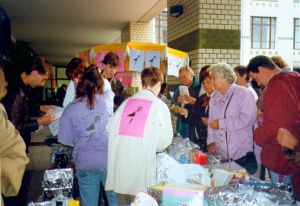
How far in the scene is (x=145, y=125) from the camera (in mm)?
2834

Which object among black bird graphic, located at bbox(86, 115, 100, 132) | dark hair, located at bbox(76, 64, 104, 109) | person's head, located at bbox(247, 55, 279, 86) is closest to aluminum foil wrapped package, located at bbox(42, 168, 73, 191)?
black bird graphic, located at bbox(86, 115, 100, 132)

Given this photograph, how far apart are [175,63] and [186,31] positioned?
38.3 inches

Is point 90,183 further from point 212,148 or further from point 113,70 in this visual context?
point 113,70

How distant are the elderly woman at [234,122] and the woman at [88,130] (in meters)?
1.12

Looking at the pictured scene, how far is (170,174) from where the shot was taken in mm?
2533

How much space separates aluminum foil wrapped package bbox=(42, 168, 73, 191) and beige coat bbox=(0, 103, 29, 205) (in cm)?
138

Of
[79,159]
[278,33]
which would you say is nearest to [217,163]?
[79,159]

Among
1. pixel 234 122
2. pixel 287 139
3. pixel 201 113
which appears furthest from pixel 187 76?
pixel 287 139

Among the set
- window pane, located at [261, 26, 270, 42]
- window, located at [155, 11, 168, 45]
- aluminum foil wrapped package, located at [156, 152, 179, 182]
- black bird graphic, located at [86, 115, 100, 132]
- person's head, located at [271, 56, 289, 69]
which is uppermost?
window pane, located at [261, 26, 270, 42]

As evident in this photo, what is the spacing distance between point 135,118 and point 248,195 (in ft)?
4.03

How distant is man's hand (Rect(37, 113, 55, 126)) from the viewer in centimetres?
348

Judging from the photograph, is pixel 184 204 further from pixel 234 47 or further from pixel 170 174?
pixel 234 47

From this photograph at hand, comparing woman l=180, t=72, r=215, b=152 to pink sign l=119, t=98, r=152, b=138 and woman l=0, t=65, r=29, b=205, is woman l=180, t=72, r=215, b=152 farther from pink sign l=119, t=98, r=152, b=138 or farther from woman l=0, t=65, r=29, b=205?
woman l=0, t=65, r=29, b=205

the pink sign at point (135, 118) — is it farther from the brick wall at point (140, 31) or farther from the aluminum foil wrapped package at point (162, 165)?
the brick wall at point (140, 31)
